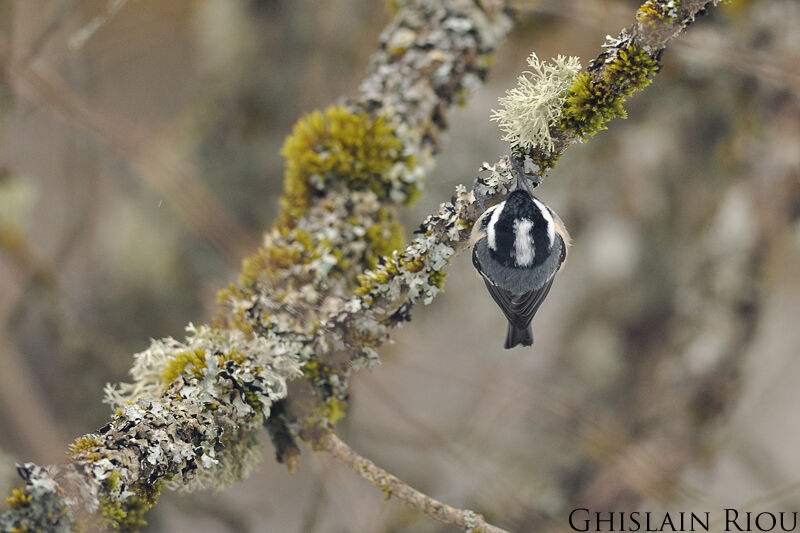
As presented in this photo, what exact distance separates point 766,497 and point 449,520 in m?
1.18

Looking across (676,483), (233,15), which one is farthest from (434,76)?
(676,483)

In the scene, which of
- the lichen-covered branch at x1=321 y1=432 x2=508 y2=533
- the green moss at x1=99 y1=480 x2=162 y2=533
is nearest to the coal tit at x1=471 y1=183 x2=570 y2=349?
the lichen-covered branch at x1=321 y1=432 x2=508 y2=533

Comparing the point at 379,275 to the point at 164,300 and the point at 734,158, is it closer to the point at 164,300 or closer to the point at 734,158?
the point at 164,300

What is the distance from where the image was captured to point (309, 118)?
170 cm

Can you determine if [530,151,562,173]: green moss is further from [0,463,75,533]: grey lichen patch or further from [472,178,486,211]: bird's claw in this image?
[0,463,75,533]: grey lichen patch

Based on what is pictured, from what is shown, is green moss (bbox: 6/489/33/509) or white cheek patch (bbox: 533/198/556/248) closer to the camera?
green moss (bbox: 6/489/33/509)

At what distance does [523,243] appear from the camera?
138 centimetres

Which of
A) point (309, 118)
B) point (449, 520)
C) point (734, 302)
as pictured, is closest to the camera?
point (449, 520)

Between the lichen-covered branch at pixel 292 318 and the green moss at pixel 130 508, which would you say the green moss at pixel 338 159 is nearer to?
the lichen-covered branch at pixel 292 318

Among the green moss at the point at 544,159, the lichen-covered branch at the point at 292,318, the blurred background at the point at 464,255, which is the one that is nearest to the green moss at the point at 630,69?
the green moss at the point at 544,159

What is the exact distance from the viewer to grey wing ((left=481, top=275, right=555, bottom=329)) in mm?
1483

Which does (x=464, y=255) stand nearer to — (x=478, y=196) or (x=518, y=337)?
(x=518, y=337)

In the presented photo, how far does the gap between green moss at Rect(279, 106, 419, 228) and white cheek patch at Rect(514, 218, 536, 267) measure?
38 cm

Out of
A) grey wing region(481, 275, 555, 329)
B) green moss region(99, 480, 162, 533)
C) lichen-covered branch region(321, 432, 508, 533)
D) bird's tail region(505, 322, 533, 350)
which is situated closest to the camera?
green moss region(99, 480, 162, 533)
